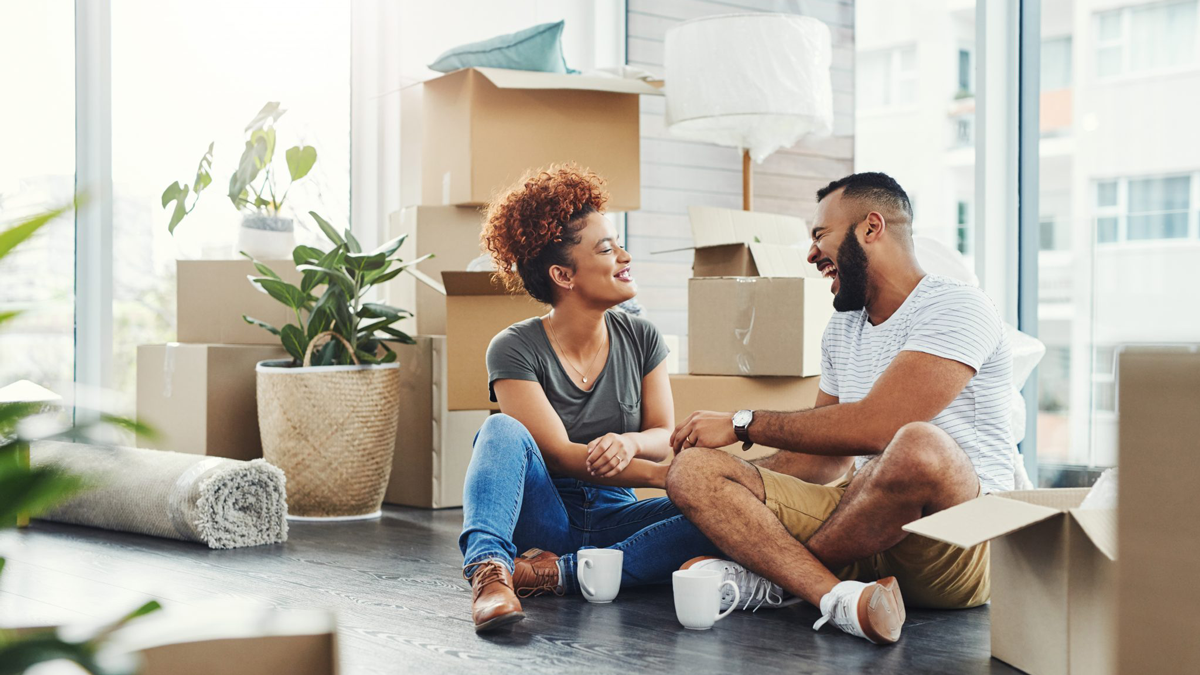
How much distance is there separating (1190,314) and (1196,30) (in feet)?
2.17

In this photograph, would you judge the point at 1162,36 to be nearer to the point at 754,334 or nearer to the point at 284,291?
the point at 754,334

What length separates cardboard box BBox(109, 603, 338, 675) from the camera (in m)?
0.59

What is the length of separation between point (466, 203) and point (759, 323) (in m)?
1.18

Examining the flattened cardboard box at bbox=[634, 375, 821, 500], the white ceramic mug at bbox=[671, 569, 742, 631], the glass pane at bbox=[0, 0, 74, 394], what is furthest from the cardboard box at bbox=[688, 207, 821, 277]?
the glass pane at bbox=[0, 0, 74, 394]

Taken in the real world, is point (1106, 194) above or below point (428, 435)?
above

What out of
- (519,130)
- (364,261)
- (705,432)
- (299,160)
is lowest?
(705,432)

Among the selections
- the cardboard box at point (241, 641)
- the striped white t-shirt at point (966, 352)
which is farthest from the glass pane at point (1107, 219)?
the cardboard box at point (241, 641)

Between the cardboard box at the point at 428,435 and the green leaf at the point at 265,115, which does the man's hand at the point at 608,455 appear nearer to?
the cardboard box at the point at 428,435

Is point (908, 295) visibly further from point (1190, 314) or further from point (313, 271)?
point (313, 271)

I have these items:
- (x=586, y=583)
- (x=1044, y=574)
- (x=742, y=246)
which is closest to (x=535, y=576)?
(x=586, y=583)

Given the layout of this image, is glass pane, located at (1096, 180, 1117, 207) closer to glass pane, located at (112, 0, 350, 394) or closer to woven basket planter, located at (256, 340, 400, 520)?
woven basket planter, located at (256, 340, 400, 520)

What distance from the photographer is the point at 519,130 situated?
3305 mm

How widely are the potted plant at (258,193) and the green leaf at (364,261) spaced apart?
404mm

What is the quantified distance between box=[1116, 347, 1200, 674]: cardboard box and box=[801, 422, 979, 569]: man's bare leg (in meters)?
0.70
